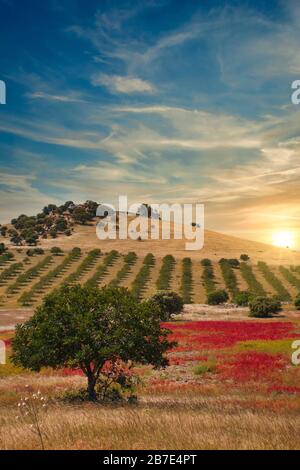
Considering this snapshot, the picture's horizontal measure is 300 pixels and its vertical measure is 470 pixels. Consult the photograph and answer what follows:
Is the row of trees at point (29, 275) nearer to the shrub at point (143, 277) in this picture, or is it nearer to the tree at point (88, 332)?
the shrub at point (143, 277)

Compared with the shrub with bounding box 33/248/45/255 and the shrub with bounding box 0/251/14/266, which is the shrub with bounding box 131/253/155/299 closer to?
the shrub with bounding box 33/248/45/255

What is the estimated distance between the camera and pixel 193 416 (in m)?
13.6

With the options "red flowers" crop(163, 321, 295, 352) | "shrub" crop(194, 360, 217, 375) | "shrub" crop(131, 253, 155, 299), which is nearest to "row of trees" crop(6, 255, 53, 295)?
"shrub" crop(131, 253, 155, 299)

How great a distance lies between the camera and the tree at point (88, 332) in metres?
19.6

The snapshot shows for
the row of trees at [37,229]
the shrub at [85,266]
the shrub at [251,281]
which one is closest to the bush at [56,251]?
the shrub at [85,266]

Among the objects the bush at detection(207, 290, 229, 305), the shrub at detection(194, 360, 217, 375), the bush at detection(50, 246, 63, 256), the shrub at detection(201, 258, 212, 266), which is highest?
the bush at detection(50, 246, 63, 256)

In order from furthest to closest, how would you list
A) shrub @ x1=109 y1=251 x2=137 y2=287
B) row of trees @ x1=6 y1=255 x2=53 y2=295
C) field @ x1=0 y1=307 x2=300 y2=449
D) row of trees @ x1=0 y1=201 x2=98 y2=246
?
row of trees @ x1=0 y1=201 x2=98 y2=246
shrub @ x1=109 y1=251 x2=137 y2=287
row of trees @ x1=6 y1=255 x2=53 y2=295
field @ x1=0 y1=307 x2=300 y2=449

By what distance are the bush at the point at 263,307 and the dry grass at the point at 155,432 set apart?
5842cm

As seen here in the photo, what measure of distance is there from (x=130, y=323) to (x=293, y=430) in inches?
415

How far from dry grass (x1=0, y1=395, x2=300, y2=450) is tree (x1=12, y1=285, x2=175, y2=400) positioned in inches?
233

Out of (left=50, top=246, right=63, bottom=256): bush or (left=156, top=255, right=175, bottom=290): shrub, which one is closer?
(left=156, top=255, right=175, bottom=290): shrub

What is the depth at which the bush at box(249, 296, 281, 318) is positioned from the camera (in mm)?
69688

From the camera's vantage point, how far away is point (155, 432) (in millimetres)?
10852
